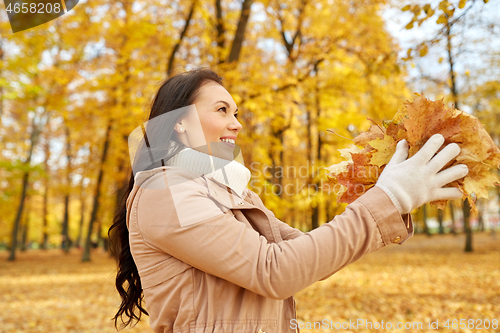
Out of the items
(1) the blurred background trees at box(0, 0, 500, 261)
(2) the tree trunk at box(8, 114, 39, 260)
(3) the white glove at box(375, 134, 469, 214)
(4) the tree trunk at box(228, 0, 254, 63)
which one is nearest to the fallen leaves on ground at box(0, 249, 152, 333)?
(1) the blurred background trees at box(0, 0, 500, 261)

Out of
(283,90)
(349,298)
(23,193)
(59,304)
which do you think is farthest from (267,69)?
(23,193)

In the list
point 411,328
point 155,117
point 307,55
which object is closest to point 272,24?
point 307,55

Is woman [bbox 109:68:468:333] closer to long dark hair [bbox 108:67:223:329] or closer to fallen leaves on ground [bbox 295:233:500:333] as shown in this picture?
long dark hair [bbox 108:67:223:329]

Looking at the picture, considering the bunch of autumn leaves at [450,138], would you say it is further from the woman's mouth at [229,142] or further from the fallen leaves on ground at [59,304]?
the fallen leaves on ground at [59,304]

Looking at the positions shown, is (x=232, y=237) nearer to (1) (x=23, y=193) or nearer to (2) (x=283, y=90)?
(2) (x=283, y=90)

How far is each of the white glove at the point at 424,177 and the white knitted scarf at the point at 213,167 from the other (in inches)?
21.9

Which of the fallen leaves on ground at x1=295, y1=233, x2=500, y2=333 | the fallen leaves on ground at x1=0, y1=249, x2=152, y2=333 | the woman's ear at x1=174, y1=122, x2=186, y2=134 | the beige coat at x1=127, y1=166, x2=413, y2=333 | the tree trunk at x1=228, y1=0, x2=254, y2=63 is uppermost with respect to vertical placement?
the tree trunk at x1=228, y1=0, x2=254, y2=63

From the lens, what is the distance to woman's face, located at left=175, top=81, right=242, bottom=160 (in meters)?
1.41

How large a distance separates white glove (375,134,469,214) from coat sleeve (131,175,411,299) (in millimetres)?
37

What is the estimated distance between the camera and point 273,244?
1.05 meters

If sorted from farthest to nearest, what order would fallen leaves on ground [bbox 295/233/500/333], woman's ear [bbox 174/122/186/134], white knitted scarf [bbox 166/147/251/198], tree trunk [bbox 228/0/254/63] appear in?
tree trunk [bbox 228/0/254/63]
fallen leaves on ground [bbox 295/233/500/333]
woman's ear [bbox 174/122/186/134]
white knitted scarf [bbox 166/147/251/198]

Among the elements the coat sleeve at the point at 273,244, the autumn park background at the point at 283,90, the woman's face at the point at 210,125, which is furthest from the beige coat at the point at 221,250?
the autumn park background at the point at 283,90

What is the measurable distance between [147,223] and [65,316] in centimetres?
619

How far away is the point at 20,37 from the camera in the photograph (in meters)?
7.29
